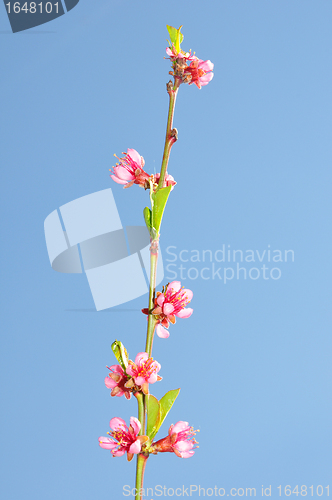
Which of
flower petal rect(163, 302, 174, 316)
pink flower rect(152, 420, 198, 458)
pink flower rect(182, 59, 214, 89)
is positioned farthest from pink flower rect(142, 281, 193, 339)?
pink flower rect(182, 59, 214, 89)

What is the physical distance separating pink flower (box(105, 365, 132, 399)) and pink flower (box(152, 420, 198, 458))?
69mm

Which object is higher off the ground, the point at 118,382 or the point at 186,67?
the point at 186,67

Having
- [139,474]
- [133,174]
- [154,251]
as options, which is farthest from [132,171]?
[139,474]

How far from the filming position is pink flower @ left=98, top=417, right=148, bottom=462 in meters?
0.51

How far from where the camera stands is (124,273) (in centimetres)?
137

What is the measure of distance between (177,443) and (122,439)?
64 millimetres

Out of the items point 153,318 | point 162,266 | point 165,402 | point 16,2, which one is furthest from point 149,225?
point 16,2

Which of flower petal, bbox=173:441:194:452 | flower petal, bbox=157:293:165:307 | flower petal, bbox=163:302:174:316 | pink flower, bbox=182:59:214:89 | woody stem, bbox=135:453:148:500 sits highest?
pink flower, bbox=182:59:214:89

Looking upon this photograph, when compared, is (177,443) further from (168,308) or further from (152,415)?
(168,308)

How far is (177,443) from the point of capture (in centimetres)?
54

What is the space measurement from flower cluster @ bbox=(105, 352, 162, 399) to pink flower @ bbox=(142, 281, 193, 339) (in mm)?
57

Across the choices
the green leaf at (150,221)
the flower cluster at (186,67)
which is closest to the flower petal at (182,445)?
the green leaf at (150,221)

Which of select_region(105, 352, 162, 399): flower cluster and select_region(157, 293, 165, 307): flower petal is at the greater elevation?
select_region(157, 293, 165, 307): flower petal

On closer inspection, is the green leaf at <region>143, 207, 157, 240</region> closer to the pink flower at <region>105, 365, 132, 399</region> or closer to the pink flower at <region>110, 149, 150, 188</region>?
the pink flower at <region>110, 149, 150, 188</region>
